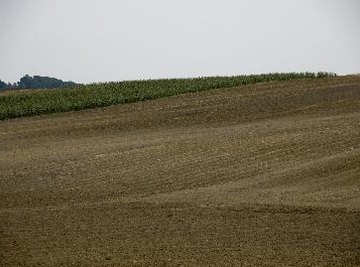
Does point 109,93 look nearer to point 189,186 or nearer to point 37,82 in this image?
point 189,186

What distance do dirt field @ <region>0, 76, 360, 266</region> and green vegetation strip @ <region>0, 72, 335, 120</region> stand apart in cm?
318

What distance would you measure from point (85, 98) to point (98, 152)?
1590 cm

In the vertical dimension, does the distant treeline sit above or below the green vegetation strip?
above

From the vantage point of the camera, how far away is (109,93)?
136ft

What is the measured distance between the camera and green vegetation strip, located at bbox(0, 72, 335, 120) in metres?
37.6

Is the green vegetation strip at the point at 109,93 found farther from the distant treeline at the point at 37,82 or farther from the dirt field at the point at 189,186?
the distant treeline at the point at 37,82

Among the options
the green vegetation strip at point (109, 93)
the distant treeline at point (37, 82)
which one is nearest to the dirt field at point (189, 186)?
the green vegetation strip at point (109, 93)

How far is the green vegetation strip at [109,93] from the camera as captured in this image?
37.6 metres

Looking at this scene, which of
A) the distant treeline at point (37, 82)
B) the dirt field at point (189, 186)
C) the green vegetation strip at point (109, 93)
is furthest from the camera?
the distant treeline at point (37, 82)

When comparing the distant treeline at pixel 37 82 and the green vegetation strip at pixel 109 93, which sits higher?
the distant treeline at pixel 37 82

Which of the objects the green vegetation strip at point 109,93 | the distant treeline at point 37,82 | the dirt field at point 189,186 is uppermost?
the distant treeline at point 37,82

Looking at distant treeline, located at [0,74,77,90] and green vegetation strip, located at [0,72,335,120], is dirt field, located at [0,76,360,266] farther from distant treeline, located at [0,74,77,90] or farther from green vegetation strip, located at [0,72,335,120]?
distant treeline, located at [0,74,77,90]

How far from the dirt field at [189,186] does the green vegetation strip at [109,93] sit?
3.18 meters

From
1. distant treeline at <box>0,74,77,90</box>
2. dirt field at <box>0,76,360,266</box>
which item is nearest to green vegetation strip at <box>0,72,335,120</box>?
dirt field at <box>0,76,360,266</box>
